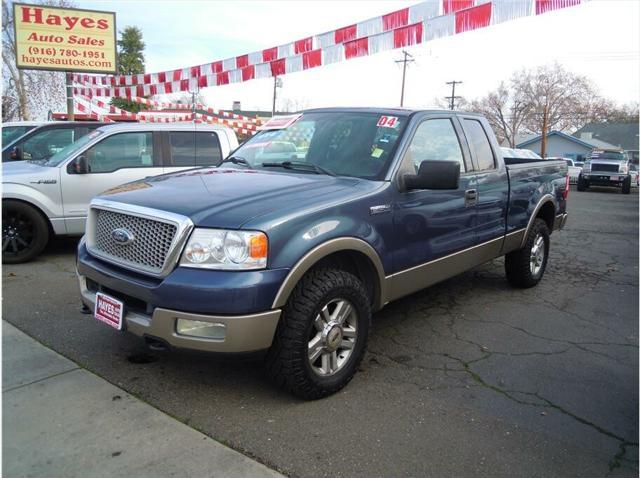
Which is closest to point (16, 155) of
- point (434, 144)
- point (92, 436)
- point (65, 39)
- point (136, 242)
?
point (136, 242)

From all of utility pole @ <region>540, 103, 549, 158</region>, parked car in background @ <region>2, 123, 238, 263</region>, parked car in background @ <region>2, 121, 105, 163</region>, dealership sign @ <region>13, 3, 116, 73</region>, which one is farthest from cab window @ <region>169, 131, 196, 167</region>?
utility pole @ <region>540, 103, 549, 158</region>

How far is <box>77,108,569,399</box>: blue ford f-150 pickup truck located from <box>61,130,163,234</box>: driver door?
9.71 ft

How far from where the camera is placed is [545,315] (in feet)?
16.7

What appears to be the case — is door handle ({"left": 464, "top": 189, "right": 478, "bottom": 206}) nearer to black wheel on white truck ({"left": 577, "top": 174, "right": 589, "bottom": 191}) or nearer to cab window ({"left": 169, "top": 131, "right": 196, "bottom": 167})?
cab window ({"left": 169, "top": 131, "right": 196, "bottom": 167})

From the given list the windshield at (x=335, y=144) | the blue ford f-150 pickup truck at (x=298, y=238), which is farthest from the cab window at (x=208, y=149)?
the windshield at (x=335, y=144)

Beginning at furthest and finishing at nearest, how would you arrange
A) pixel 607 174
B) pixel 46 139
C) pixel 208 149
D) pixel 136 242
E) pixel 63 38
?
pixel 607 174 < pixel 63 38 < pixel 46 139 < pixel 208 149 < pixel 136 242

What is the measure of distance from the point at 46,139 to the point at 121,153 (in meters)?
1.79

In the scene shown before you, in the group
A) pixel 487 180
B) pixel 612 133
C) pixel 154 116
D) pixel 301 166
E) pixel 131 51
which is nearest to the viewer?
pixel 301 166

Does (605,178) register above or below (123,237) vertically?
below

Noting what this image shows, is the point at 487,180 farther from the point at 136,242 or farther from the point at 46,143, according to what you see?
the point at 46,143

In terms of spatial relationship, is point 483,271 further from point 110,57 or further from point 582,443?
point 110,57

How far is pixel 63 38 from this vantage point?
47.9 ft

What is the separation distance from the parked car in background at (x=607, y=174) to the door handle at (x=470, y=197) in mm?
23380

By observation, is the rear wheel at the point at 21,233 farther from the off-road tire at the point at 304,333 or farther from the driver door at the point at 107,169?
the off-road tire at the point at 304,333
